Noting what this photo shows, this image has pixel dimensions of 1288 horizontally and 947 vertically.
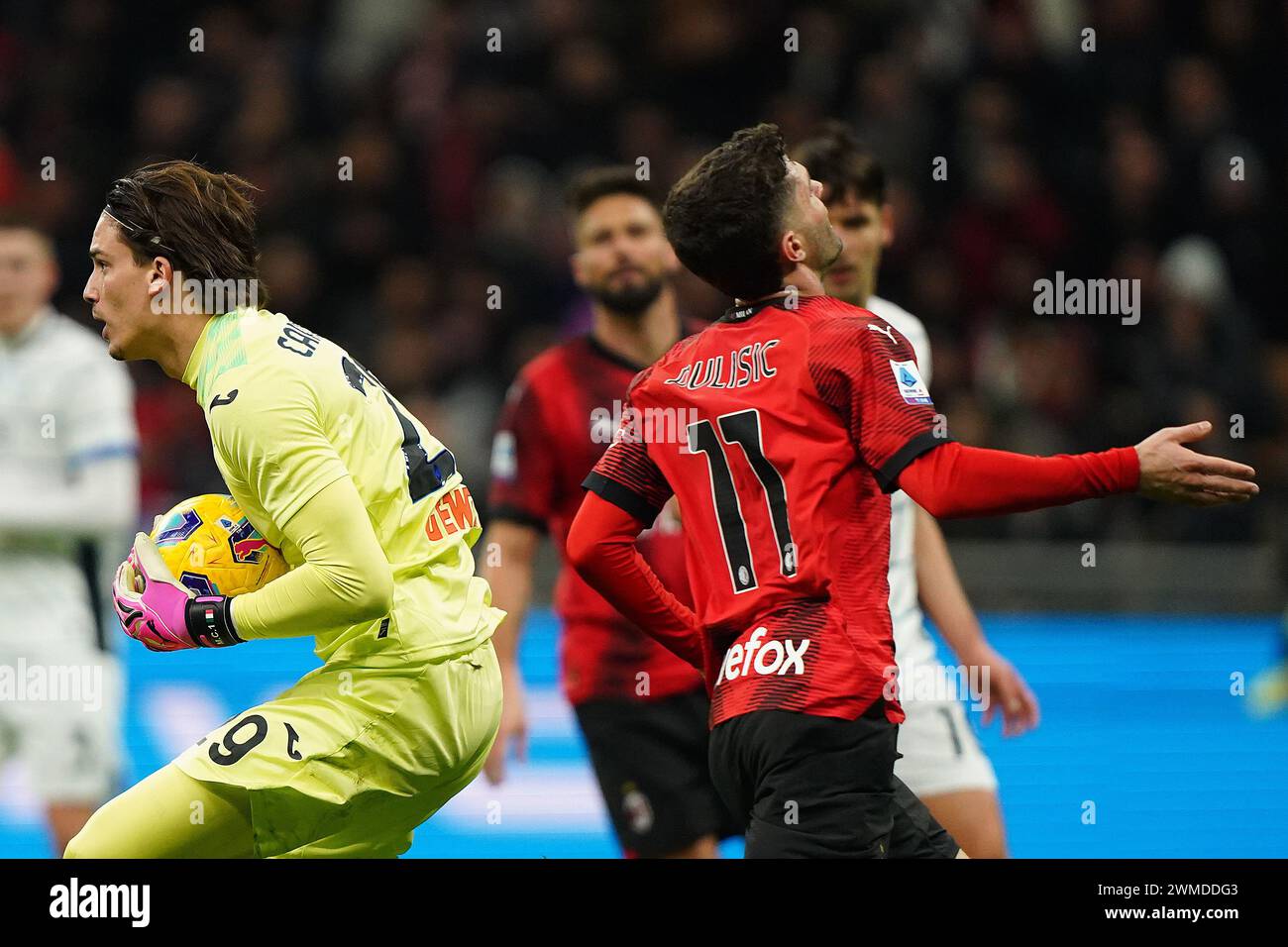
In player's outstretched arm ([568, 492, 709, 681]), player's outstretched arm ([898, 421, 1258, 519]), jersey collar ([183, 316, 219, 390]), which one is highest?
jersey collar ([183, 316, 219, 390])

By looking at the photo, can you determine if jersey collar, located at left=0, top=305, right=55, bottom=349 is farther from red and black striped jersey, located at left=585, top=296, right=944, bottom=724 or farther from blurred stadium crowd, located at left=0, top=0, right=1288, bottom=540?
blurred stadium crowd, located at left=0, top=0, right=1288, bottom=540

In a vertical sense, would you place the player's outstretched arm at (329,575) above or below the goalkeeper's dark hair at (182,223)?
below

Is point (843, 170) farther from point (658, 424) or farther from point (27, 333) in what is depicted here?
point (27, 333)

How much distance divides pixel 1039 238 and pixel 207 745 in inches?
389

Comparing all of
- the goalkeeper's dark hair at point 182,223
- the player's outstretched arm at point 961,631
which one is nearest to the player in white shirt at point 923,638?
the player's outstretched arm at point 961,631

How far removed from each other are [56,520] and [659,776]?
240cm

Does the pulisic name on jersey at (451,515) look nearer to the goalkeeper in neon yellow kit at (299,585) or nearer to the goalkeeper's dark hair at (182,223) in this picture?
the goalkeeper in neon yellow kit at (299,585)

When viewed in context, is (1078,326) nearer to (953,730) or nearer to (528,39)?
(528,39)

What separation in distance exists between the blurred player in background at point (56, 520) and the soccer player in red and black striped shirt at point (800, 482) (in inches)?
124

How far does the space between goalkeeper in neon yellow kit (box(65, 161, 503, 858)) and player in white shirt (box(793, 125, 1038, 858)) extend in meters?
1.61

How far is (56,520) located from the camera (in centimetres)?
641

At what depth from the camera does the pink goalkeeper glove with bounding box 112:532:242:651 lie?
3654 millimetres

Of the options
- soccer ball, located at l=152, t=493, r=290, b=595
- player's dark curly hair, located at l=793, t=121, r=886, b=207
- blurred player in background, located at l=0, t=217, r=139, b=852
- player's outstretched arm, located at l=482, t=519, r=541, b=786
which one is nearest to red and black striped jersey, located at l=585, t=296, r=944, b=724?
soccer ball, located at l=152, t=493, r=290, b=595

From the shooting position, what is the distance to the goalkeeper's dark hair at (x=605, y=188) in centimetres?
Answer: 606
